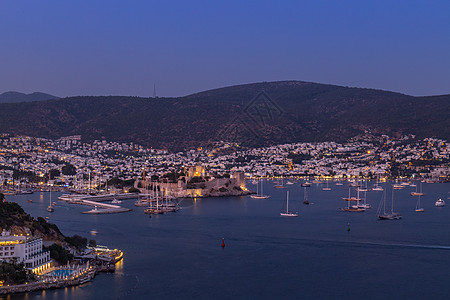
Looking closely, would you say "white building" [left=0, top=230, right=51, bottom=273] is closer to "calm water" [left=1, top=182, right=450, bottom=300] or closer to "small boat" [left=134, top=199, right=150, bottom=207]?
"calm water" [left=1, top=182, right=450, bottom=300]

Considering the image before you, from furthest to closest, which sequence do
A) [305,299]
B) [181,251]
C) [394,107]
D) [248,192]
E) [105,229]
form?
[394,107] < [248,192] < [105,229] < [181,251] < [305,299]

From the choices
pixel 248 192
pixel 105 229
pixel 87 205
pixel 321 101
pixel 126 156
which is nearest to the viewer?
pixel 105 229

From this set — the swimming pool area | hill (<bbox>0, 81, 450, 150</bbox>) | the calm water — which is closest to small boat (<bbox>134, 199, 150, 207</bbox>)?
the calm water

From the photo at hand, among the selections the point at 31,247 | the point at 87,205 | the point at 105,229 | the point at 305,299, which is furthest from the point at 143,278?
the point at 87,205

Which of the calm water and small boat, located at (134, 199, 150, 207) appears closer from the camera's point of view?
the calm water

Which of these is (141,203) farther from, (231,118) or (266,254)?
(231,118)

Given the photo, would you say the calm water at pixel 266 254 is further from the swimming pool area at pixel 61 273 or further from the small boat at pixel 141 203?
the small boat at pixel 141 203

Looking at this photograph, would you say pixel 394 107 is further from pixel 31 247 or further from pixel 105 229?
pixel 31 247
